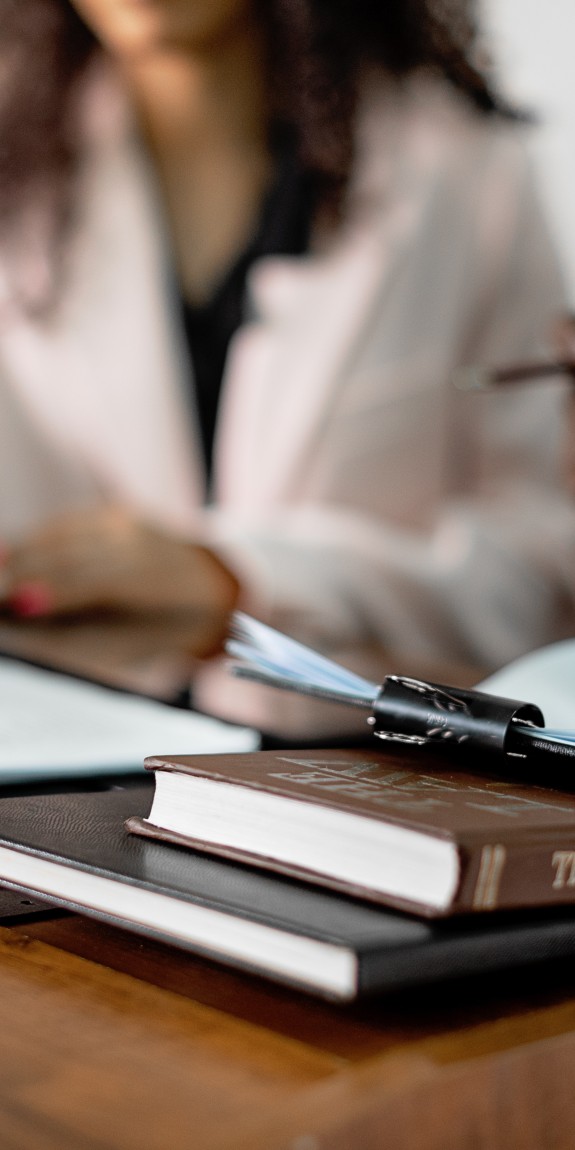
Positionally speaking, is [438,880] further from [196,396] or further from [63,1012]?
[196,396]

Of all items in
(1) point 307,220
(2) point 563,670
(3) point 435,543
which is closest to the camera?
(2) point 563,670

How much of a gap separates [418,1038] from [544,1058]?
0.03 metres

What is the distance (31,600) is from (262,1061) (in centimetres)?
79

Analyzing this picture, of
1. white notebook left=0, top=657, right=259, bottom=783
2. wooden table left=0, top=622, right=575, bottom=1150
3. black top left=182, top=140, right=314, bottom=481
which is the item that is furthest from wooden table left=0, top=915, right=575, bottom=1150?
black top left=182, top=140, right=314, bottom=481

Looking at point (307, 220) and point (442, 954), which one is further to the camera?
point (307, 220)

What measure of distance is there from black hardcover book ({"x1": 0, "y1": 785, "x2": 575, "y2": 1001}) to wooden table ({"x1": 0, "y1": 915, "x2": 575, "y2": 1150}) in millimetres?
15

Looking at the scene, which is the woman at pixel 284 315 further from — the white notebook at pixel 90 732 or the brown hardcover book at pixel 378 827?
the brown hardcover book at pixel 378 827

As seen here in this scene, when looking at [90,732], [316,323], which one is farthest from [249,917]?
[316,323]

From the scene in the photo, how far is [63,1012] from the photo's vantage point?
24 cm

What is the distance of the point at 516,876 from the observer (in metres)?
0.23

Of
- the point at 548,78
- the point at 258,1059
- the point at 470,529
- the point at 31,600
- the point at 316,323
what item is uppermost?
the point at 548,78

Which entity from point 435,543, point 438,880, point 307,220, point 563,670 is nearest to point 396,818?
point 438,880

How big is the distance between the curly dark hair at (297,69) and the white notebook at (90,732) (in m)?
0.91

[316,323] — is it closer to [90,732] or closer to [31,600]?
[31,600]
